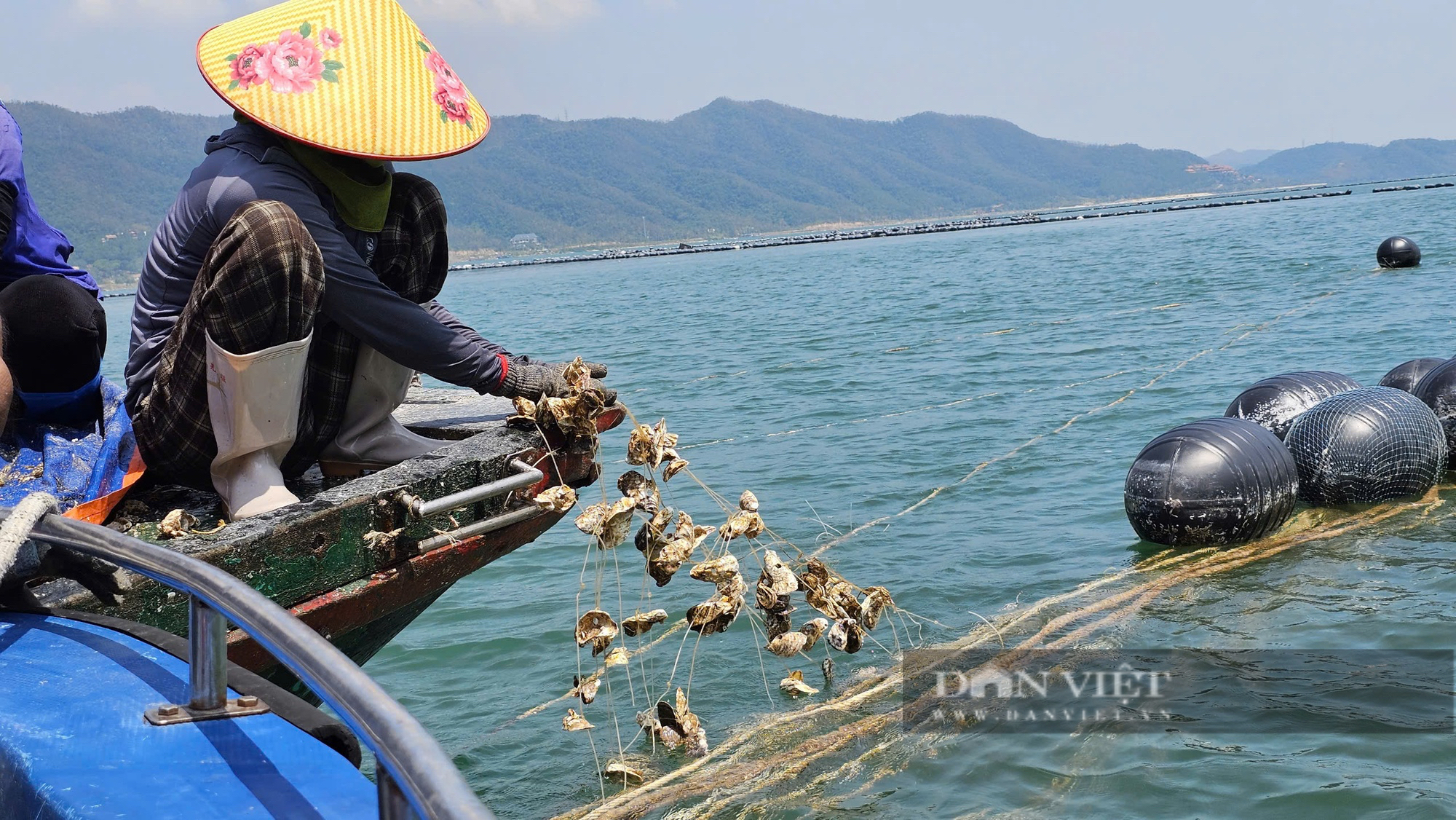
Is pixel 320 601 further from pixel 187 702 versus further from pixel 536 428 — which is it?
pixel 187 702

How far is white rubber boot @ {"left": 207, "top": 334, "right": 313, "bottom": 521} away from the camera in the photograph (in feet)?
10.1

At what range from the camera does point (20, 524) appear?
203 cm

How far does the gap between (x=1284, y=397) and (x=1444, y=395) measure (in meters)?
1.01

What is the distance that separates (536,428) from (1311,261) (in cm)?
3209

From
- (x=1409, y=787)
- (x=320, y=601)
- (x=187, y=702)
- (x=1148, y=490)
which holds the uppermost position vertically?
(x=187, y=702)

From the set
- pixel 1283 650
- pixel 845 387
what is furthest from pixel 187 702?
pixel 845 387

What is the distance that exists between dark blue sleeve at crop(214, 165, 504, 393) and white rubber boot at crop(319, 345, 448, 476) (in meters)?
0.21

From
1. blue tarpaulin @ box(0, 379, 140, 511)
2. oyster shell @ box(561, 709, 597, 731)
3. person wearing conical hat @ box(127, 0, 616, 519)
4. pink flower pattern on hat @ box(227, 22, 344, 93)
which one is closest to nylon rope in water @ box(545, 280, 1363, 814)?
oyster shell @ box(561, 709, 597, 731)

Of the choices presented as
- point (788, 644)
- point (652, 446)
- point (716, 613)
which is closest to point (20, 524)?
point (652, 446)

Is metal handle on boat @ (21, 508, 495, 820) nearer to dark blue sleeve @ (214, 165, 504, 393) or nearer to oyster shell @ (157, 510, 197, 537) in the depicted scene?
oyster shell @ (157, 510, 197, 537)

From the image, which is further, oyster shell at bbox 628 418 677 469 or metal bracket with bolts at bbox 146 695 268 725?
oyster shell at bbox 628 418 677 469

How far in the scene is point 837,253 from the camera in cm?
7862

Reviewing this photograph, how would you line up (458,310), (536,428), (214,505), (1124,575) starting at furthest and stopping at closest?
(458,310), (1124,575), (536,428), (214,505)

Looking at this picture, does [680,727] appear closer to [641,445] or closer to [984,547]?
[641,445]
